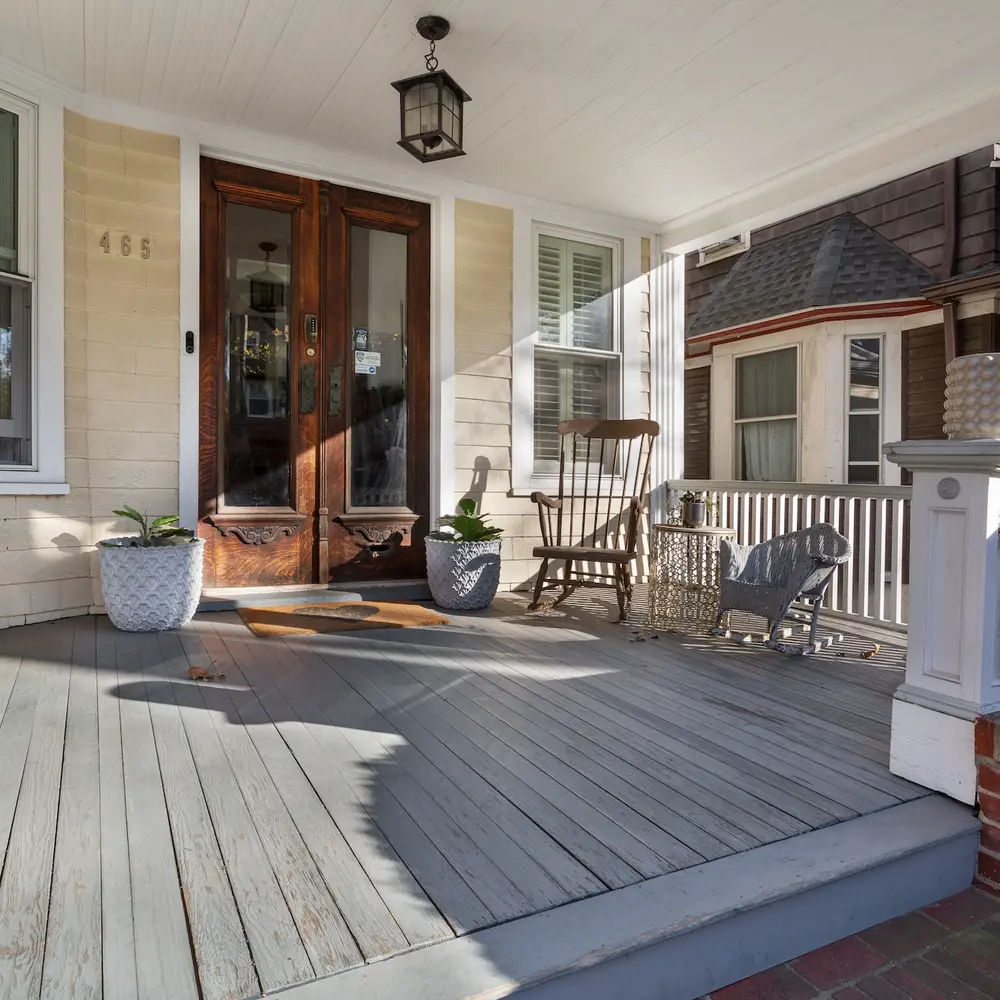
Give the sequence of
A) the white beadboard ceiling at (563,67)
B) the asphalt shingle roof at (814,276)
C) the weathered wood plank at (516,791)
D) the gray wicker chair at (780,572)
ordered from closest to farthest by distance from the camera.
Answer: the weathered wood plank at (516,791), the white beadboard ceiling at (563,67), the gray wicker chair at (780,572), the asphalt shingle roof at (814,276)

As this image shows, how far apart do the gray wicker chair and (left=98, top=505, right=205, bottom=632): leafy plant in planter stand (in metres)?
2.45

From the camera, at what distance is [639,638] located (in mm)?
3500

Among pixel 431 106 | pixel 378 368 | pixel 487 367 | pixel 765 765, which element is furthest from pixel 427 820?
pixel 487 367

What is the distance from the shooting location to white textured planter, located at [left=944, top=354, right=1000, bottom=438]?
184 cm

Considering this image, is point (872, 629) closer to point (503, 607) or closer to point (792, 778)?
point (503, 607)

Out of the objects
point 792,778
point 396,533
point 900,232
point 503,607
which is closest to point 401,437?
point 396,533

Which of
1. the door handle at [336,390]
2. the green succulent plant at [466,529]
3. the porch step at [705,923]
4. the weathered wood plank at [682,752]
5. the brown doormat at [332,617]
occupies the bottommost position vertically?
the porch step at [705,923]

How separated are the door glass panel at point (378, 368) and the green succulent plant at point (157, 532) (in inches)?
41.7

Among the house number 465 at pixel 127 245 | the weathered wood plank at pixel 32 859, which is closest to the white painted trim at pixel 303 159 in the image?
the house number 465 at pixel 127 245

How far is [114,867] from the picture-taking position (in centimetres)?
137

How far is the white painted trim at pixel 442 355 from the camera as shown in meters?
4.47

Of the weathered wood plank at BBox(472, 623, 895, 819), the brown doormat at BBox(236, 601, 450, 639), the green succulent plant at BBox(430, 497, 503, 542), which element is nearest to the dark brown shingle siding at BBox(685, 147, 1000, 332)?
the green succulent plant at BBox(430, 497, 503, 542)

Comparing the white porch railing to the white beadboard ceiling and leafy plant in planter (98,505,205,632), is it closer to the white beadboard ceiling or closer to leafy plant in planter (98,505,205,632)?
the white beadboard ceiling

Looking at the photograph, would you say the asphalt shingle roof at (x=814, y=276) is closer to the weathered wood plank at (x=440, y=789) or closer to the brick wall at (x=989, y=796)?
the brick wall at (x=989, y=796)
